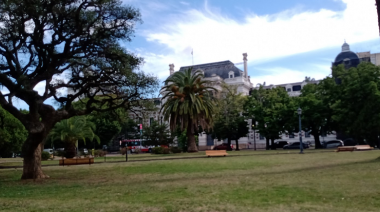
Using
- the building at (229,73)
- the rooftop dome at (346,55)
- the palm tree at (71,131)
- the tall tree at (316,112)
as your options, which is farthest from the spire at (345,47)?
the palm tree at (71,131)

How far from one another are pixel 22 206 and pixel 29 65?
10.7 meters

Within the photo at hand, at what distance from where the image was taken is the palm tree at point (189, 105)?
42.1 meters

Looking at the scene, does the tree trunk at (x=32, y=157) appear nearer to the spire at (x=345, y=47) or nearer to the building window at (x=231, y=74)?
the building window at (x=231, y=74)

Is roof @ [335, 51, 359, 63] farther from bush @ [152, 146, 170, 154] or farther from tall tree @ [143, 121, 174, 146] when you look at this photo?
bush @ [152, 146, 170, 154]

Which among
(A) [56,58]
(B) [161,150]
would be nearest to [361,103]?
(B) [161,150]

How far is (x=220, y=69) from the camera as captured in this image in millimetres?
84812

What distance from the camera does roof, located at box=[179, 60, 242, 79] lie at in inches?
3268

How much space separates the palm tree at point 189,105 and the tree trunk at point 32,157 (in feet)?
Result: 82.2

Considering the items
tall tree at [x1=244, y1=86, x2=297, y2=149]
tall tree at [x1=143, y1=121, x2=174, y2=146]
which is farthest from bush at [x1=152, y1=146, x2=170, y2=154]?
tall tree at [x1=143, y1=121, x2=174, y2=146]

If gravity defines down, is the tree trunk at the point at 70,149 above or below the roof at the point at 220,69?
below

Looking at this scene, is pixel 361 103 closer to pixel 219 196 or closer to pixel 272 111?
pixel 272 111

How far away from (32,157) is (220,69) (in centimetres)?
7016

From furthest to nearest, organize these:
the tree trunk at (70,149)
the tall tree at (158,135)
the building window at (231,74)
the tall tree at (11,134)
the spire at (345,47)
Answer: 1. the building window at (231,74)
2. the spire at (345,47)
3. the tall tree at (158,135)
4. the tree trunk at (70,149)
5. the tall tree at (11,134)

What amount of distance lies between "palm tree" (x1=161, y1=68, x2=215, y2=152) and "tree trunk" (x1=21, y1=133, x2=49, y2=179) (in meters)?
25.1
